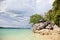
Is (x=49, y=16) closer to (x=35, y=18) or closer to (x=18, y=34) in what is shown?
(x=35, y=18)

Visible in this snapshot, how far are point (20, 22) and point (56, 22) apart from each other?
50cm

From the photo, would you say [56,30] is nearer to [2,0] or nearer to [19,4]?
[19,4]

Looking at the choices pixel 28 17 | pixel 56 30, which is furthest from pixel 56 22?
pixel 28 17

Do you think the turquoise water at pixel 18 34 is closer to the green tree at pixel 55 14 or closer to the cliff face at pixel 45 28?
the cliff face at pixel 45 28

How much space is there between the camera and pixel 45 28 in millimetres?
2014

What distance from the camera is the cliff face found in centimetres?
196

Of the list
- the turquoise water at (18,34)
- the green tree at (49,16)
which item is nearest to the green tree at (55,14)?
the green tree at (49,16)

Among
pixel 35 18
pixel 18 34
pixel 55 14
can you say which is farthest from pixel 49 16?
pixel 18 34

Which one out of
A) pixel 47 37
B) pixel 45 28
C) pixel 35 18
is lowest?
pixel 47 37

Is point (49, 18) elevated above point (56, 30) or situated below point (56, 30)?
above

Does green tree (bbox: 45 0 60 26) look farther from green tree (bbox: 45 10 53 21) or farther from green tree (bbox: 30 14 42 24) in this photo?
green tree (bbox: 30 14 42 24)

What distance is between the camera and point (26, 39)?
2.07 meters

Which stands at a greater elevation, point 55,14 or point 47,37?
point 55,14

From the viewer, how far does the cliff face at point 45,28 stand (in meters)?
1.96
